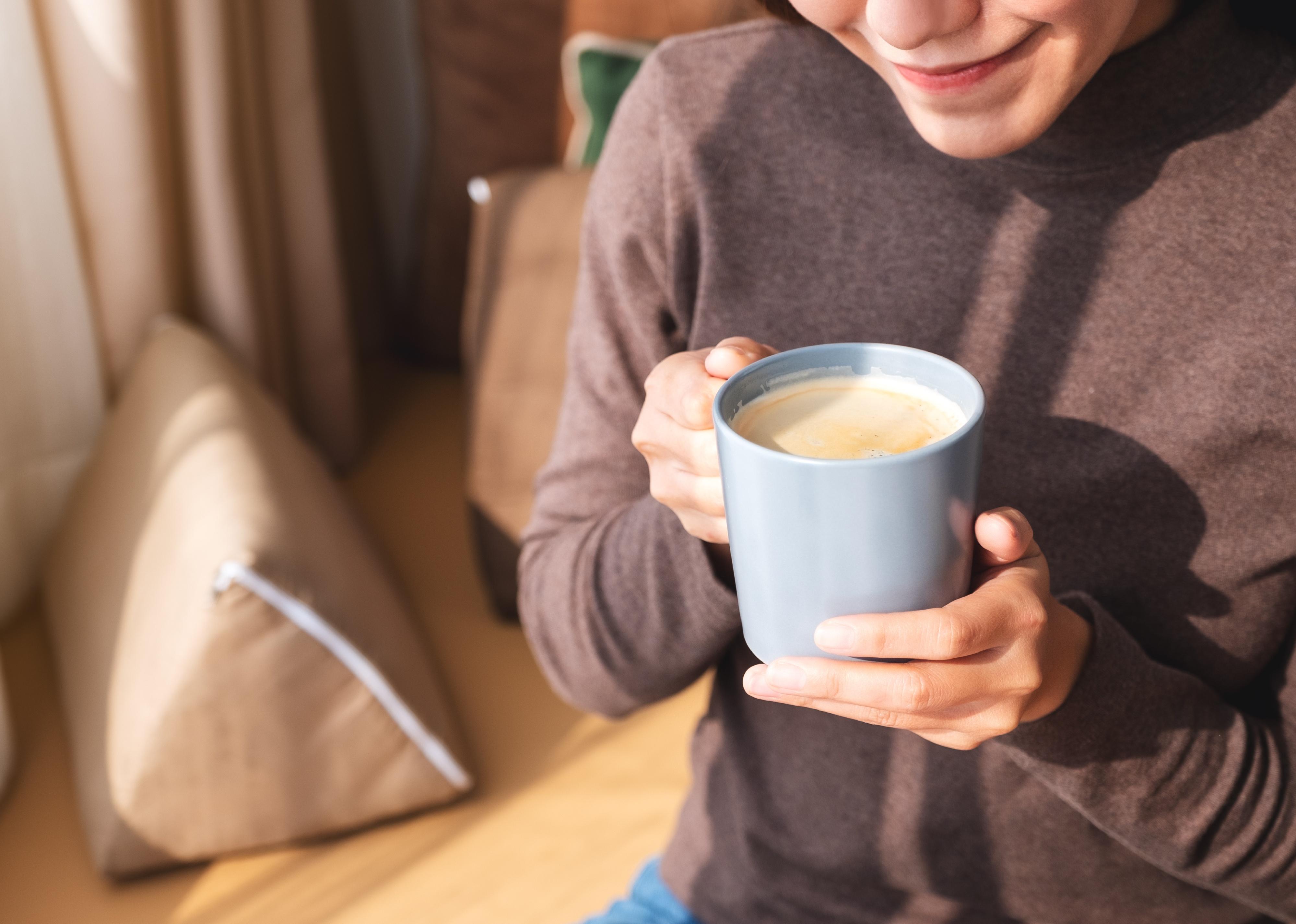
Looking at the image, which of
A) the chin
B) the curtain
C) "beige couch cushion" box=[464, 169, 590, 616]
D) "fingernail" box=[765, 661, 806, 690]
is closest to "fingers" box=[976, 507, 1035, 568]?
"fingernail" box=[765, 661, 806, 690]

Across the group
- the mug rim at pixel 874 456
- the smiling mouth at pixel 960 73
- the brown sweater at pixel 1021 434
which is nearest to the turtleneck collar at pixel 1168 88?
the brown sweater at pixel 1021 434

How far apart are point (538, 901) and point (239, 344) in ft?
→ 3.16

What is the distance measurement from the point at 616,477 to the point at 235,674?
547mm

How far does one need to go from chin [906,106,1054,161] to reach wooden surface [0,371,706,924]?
834 mm

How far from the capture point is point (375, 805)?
1240 mm

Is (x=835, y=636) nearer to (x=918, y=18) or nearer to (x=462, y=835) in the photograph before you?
(x=918, y=18)

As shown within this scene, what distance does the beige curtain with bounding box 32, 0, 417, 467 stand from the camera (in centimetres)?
149

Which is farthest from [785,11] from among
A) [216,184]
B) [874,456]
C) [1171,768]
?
[216,184]

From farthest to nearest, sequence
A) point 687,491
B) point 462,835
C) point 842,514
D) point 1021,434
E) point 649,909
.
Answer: point 462,835 → point 649,909 → point 1021,434 → point 687,491 → point 842,514

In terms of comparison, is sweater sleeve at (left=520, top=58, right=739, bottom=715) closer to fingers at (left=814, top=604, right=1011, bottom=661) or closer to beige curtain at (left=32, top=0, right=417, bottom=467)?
fingers at (left=814, top=604, right=1011, bottom=661)

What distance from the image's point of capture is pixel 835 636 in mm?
485

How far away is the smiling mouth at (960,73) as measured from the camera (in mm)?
587

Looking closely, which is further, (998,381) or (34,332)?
(34,332)

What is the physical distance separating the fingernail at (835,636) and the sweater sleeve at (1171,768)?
8.0 inches
